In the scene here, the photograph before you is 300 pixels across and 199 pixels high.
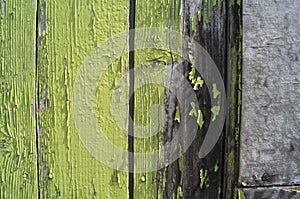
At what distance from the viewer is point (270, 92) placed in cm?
87

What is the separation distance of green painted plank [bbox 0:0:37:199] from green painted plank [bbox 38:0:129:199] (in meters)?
0.02

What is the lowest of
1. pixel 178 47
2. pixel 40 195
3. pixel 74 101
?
pixel 40 195

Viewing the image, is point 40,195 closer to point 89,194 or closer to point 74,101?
point 89,194

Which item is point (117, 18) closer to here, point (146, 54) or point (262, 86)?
point (146, 54)

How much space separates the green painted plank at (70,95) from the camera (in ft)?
2.87

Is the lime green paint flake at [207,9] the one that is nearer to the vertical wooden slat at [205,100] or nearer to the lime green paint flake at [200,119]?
the vertical wooden slat at [205,100]

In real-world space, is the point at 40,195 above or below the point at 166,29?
below

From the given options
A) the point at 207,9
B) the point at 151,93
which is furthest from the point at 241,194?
the point at 207,9

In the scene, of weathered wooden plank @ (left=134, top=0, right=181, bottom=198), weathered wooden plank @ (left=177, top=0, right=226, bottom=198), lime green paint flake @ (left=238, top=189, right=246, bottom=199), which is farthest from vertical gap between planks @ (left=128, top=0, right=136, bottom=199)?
lime green paint flake @ (left=238, top=189, right=246, bottom=199)

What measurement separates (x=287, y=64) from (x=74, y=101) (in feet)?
1.45

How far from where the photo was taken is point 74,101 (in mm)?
890

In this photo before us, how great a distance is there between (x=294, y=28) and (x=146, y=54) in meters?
0.30

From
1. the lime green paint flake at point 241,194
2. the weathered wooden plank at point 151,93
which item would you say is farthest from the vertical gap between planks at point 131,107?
the lime green paint flake at point 241,194

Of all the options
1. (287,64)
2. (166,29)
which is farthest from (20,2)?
(287,64)
